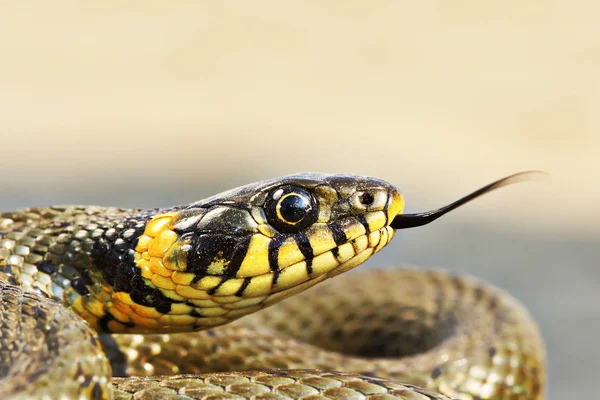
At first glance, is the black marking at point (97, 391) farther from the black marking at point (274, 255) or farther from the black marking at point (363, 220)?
the black marking at point (363, 220)

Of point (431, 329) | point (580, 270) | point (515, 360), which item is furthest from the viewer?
point (580, 270)

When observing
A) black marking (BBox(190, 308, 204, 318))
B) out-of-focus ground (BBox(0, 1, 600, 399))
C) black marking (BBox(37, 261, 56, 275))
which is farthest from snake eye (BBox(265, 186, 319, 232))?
out-of-focus ground (BBox(0, 1, 600, 399))

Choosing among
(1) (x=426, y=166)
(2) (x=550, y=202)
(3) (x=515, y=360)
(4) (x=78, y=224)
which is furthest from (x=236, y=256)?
(1) (x=426, y=166)

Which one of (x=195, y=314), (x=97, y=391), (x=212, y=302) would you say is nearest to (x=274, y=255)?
(x=212, y=302)

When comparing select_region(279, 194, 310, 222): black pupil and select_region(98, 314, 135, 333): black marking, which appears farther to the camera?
select_region(98, 314, 135, 333): black marking

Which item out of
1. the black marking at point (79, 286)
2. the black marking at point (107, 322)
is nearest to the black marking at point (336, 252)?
the black marking at point (107, 322)

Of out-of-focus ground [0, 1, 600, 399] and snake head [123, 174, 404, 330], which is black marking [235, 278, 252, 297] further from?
out-of-focus ground [0, 1, 600, 399]

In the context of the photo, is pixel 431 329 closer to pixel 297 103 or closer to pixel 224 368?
pixel 224 368
